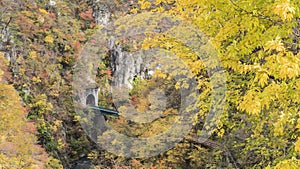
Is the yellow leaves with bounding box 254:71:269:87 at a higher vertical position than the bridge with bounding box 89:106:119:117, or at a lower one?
higher

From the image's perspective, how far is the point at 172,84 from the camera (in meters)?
11.3

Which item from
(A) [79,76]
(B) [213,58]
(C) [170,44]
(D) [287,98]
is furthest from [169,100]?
(A) [79,76]

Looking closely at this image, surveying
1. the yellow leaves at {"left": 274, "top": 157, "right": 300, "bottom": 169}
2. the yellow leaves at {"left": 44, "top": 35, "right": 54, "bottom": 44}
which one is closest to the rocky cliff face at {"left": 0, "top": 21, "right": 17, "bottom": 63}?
the yellow leaves at {"left": 44, "top": 35, "right": 54, "bottom": 44}

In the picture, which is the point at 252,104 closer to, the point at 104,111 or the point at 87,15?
the point at 104,111

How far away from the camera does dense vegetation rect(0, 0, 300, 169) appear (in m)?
3.27

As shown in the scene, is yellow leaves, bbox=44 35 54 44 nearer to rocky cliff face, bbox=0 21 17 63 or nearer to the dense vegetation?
the dense vegetation

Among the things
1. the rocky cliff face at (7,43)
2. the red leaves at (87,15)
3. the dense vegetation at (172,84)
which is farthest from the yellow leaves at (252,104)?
the red leaves at (87,15)

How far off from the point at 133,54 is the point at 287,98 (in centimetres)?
2042

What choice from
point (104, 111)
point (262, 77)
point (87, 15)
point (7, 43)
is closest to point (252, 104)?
point (262, 77)

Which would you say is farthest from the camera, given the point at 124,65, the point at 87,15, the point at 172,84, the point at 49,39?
the point at 87,15

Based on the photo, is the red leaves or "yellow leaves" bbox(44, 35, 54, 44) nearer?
"yellow leaves" bbox(44, 35, 54, 44)

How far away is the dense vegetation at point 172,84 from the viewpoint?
3273 millimetres

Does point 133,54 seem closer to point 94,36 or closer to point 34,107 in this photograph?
point 94,36

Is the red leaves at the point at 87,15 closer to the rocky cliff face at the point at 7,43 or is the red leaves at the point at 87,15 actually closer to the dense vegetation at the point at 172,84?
the dense vegetation at the point at 172,84
